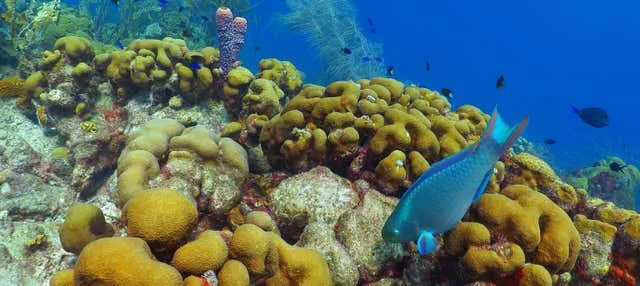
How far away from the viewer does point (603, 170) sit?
12891mm

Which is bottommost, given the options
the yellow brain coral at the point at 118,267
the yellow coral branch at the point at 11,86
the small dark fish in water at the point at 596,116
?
the yellow coral branch at the point at 11,86

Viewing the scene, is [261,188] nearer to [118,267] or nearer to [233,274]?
[233,274]

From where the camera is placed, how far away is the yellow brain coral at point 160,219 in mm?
2266

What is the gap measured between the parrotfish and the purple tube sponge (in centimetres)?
444

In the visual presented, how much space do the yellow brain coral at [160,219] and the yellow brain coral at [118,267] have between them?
0.20 m

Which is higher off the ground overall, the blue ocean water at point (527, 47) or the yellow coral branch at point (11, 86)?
the blue ocean water at point (527, 47)

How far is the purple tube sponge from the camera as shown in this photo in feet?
19.0

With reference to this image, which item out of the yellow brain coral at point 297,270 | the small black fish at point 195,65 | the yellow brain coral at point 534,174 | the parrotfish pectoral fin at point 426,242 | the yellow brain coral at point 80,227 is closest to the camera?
the parrotfish pectoral fin at point 426,242

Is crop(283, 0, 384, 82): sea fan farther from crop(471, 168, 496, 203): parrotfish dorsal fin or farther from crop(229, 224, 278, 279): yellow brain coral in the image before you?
crop(471, 168, 496, 203): parrotfish dorsal fin

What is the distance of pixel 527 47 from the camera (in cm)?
13888

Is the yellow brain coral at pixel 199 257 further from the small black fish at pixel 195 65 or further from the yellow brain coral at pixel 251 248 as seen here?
the small black fish at pixel 195 65

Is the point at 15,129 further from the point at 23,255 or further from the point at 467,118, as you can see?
the point at 467,118

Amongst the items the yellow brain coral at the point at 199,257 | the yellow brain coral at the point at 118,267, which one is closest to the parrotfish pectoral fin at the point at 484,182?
the yellow brain coral at the point at 199,257

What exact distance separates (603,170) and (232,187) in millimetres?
13705
